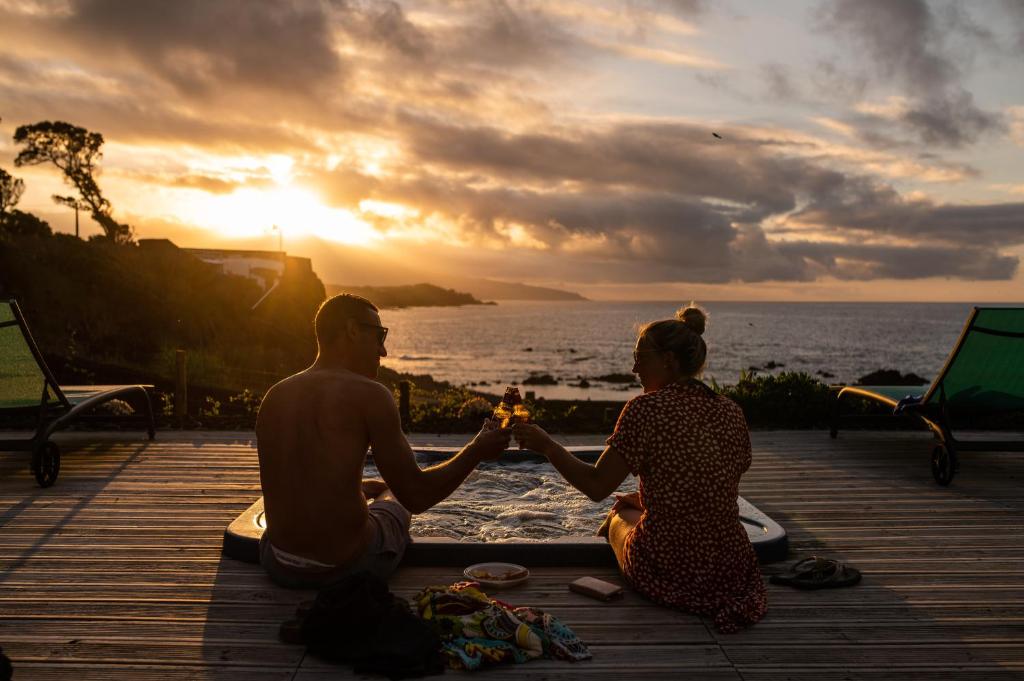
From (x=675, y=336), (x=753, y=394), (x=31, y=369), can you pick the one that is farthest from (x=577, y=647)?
(x=753, y=394)

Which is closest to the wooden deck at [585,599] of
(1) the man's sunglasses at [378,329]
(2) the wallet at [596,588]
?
(2) the wallet at [596,588]

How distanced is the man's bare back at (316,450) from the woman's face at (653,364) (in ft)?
4.26

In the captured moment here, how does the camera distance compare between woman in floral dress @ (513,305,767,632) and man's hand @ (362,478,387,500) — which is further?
man's hand @ (362,478,387,500)

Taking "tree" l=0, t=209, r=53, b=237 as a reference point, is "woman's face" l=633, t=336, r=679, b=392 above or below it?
below

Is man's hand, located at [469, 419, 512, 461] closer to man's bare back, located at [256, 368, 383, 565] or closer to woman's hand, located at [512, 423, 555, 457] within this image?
woman's hand, located at [512, 423, 555, 457]

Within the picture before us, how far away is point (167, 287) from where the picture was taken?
104 ft

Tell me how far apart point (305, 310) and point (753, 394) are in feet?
146

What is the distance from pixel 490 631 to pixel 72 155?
55677 millimetres

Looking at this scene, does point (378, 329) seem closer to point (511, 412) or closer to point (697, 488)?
point (511, 412)

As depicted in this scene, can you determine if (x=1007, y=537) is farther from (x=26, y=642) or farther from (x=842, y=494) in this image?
(x=26, y=642)

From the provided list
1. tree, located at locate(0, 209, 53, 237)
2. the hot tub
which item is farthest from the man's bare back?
tree, located at locate(0, 209, 53, 237)

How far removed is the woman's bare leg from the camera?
4477 millimetres

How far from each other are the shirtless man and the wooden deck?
0.48 meters

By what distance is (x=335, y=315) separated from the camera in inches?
150
